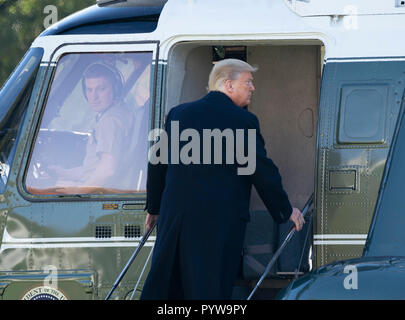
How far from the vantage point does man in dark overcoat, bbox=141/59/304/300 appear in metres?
4.96

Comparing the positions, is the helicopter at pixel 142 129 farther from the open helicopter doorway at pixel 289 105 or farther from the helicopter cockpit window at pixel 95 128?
the open helicopter doorway at pixel 289 105

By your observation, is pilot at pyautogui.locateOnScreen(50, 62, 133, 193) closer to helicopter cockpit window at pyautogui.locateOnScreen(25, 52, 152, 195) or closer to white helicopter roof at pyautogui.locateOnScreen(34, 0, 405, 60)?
helicopter cockpit window at pyautogui.locateOnScreen(25, 52, 152, 195)

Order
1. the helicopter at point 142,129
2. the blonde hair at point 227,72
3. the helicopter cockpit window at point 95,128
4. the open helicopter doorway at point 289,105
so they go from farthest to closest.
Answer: the open helicopter doorway at point 289,105, the helicopter cockpit window at point 95,128, the helicopter at point 142,129, the blonde hair at point 227,72

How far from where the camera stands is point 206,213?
4961 millimetres

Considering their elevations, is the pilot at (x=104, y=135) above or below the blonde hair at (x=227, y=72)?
below

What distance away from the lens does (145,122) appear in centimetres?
605

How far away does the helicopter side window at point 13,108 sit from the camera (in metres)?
6.16

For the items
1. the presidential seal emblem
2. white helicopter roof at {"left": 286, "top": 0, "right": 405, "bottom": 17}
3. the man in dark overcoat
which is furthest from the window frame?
white helicopter roof at {"left": 286, "top": 0, "right": 405, "bottom": 17}

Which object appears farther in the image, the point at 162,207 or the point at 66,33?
the point at 66,33

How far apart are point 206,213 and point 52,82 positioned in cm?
188

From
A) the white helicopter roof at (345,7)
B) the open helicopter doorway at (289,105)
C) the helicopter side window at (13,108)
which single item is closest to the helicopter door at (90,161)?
the helicopter side window at (13,108)

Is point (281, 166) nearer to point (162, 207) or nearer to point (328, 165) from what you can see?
point (328, 165)
